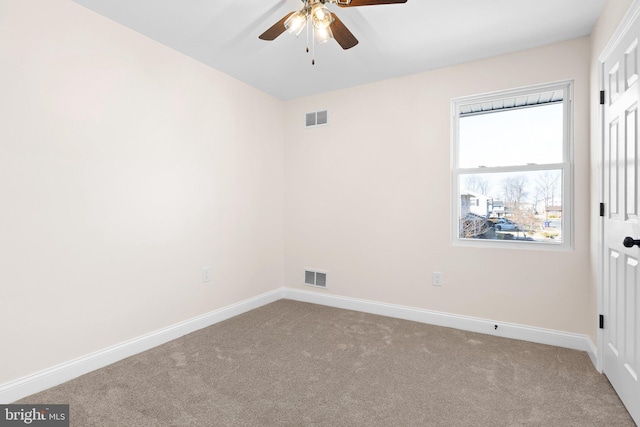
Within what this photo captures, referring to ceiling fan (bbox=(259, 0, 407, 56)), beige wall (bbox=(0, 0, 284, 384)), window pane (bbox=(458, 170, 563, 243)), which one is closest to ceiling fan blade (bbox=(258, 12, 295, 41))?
ceiling fan (bbox=(259, 0, 407, 56))

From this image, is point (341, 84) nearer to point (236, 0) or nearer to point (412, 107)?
point (412, 107)

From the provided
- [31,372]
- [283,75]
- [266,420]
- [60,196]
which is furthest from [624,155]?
[31,372]

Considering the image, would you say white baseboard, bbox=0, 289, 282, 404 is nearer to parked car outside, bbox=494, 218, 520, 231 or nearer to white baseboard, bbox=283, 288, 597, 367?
white baseboard, bbox=283, 288, 597, 367

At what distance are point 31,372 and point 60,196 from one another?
3.62ft

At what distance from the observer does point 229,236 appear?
3.48 m

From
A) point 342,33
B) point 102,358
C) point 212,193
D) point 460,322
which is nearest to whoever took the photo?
point 342,33

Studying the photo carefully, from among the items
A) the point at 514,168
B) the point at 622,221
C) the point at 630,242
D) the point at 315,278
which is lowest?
the point at 315,278

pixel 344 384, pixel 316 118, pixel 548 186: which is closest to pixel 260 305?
pixel 344 384

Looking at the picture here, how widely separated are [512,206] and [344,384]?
2.19m

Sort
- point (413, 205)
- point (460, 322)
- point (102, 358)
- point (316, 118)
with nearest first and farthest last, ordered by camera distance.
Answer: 1. point (102, 358)
2. point (460, 322)
3. point (413, 205)
4. point (316, 118)

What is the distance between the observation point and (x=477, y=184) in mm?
3184

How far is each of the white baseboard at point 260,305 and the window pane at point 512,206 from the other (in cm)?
81

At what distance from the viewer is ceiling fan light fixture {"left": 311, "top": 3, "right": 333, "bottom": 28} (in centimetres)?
184

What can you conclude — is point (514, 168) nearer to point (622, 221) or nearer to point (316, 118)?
point (622, 221)
